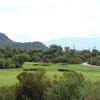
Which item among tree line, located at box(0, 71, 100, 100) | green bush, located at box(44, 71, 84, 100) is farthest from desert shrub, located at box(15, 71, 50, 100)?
green bush, located at box(44, 71, 84, 100)

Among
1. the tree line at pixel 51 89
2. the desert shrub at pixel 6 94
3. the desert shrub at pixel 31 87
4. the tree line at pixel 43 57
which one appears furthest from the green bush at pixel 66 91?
the tree line at pixel 43 57

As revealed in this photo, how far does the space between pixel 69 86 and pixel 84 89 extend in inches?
57.9

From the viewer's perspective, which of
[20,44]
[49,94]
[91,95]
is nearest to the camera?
[91,95]

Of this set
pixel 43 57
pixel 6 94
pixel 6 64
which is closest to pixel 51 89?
pixel 6 94

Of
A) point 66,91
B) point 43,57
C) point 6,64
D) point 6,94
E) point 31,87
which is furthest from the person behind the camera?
point 43,57

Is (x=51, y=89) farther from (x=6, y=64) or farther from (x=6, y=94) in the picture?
(x=6, y=64)

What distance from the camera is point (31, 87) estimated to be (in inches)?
898

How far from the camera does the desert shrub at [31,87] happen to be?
22.2 metres

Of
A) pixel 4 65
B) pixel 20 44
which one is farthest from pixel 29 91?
pixel 20 44

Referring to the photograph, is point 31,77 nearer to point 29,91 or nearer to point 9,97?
point 29,91

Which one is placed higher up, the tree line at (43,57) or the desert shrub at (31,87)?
the tree line at (43,57)

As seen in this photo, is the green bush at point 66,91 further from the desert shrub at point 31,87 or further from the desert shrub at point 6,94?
the desert shrub at point 6,94

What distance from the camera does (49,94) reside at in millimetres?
19531

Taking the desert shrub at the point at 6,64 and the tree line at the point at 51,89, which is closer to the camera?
the tree line at the point at 51,89
